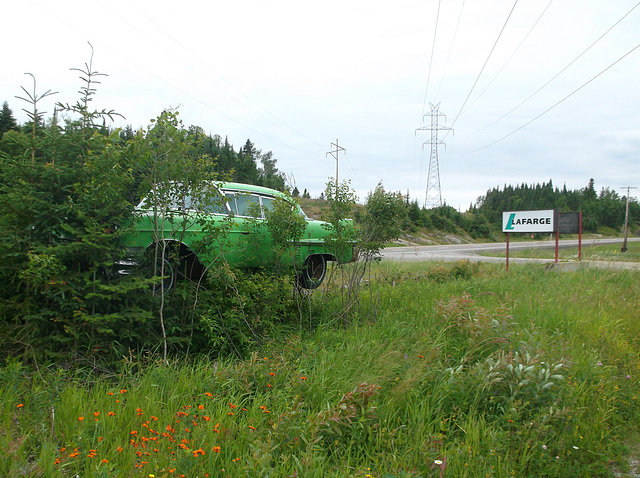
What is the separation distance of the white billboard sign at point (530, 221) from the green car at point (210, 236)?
6.89 meters

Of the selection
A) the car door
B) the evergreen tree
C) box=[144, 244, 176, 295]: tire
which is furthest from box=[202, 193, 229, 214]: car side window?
the evergreen tree

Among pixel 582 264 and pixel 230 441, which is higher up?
pixel 582 264

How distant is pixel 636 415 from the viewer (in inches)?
146

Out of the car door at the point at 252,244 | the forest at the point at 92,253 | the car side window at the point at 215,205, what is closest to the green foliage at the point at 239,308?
the forest at the point at 92,253

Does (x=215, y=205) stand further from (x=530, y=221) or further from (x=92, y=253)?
(x=530, y=221)

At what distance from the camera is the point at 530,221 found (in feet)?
38.4

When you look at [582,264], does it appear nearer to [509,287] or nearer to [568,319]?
[509,287]

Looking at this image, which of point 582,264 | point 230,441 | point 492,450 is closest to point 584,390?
point 492,450

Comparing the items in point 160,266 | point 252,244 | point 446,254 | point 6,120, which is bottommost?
point 446,254

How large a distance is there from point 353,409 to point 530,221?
34.6 feet

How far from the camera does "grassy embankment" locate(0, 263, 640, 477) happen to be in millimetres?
2551

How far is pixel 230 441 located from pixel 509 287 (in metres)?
6.60

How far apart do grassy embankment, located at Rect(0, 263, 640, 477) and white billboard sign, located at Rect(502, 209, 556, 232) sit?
22.8 ft

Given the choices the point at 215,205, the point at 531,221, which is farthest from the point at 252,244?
the point at 531,221
